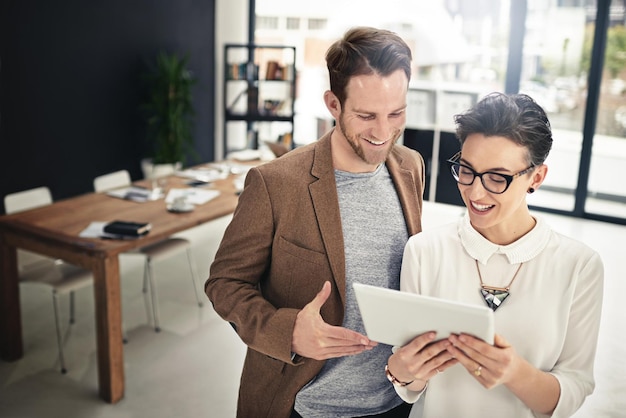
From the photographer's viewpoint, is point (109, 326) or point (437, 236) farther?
point (109, 326)

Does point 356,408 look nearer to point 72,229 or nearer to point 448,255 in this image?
point 448,255

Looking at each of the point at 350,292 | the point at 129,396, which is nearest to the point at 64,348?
the point at 129,396

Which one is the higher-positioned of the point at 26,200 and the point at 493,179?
the point at 493,179

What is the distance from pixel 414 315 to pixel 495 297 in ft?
0.84

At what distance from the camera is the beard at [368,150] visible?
64.7 inches

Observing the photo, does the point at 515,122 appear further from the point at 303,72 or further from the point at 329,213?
the point at 303,72

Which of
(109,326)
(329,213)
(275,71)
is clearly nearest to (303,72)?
(275,71)

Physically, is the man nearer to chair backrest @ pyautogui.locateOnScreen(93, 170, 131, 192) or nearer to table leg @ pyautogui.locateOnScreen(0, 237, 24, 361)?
table leg @ pyautogui.locateOnScreen(0, 237, 24, 361)

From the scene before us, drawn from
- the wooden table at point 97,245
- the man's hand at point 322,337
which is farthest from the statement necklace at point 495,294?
the wooden table at point 97,245

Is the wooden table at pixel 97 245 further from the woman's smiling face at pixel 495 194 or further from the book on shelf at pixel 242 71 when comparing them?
the book on shelf at pixel 242 71

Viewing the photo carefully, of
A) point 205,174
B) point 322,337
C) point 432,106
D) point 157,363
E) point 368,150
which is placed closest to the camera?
point 322,337

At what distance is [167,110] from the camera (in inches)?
272

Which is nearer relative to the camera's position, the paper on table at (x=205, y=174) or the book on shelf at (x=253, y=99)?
the paper on table at (x=205, y=174)

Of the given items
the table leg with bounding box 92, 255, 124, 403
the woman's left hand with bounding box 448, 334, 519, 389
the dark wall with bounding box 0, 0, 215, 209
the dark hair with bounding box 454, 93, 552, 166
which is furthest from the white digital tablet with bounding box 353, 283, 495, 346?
the dark wall with bounding box 0, 0, 215, 209
